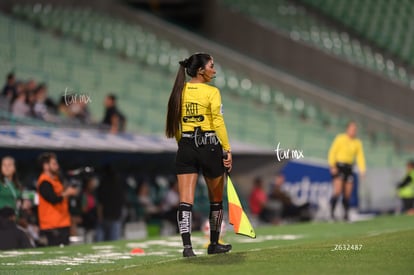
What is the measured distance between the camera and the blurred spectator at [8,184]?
18125 millimetres

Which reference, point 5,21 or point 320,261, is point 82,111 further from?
point 320,261

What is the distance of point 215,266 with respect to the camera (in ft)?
39.0

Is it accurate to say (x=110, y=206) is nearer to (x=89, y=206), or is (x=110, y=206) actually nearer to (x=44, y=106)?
(x=89, y=206)

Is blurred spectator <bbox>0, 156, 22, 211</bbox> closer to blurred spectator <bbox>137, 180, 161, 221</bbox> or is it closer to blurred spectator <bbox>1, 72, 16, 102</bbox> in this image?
blurred spectator <bbox>1, 72, 16, 102</bbox>

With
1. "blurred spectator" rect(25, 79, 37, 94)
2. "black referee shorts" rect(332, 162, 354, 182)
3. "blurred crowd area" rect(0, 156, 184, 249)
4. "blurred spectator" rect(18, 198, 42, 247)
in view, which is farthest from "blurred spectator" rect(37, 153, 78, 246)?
"black referee shorts" rect(332, 162, 354, 182)

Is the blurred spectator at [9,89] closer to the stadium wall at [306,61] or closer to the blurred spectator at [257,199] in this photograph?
the blurred spectator at [257,199]

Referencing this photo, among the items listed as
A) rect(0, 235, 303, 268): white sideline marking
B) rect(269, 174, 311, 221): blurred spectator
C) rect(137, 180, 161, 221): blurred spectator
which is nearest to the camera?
rect(0, 235, 303, 268): white sideline marking

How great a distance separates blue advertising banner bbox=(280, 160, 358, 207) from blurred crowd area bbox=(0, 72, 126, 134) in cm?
485

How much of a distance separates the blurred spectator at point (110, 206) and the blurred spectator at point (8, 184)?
374 centimetres

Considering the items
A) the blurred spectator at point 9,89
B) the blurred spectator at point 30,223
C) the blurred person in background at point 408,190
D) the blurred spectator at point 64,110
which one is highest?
the blurred spectator at point 9,89

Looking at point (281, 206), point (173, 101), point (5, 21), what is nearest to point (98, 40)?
point (5, 21)

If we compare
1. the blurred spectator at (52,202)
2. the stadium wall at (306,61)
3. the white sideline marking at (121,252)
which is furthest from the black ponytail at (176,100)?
the stadium wall at (306,61)

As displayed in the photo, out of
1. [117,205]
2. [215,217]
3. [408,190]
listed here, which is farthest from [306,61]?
[215,217]

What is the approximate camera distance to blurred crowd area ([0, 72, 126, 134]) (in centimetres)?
2323
